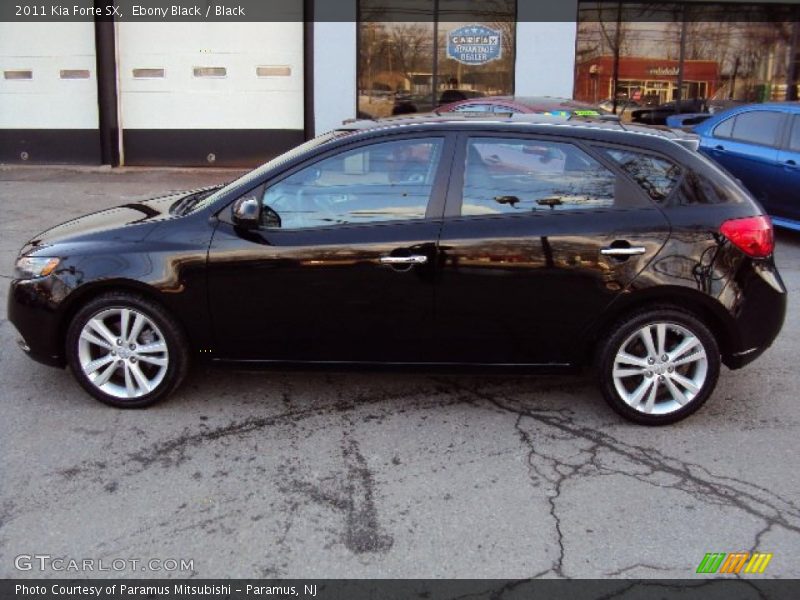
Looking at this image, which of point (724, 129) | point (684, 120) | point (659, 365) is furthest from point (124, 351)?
point (684, 120)

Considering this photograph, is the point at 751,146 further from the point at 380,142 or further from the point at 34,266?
the point at 34,266

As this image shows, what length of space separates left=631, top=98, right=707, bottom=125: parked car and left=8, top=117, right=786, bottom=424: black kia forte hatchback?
37.0 feet

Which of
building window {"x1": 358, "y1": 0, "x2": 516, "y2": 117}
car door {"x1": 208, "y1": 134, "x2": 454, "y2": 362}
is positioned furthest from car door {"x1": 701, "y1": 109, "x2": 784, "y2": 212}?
car door {"x1": 208, "y1": 134, "x2": 454, "y2": 362}

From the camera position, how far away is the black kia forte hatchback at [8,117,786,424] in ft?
14.5

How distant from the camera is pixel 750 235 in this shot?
4.48 metres

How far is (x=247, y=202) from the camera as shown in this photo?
445 cm

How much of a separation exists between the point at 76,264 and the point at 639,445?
3.16 meters

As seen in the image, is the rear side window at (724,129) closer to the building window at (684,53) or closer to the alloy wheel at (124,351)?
the building window at (684,53)

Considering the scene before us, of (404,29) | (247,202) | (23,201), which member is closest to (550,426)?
(247,202)

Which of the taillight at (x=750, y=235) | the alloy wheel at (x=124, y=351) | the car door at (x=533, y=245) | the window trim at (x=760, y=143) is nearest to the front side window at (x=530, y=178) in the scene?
the car door at (x=533, y=245)

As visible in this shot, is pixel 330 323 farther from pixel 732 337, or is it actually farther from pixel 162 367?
pixel 732 337

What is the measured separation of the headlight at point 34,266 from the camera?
4.62m

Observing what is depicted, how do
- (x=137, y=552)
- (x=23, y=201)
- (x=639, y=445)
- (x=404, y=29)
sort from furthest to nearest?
(x=404, y=29) < (x=23, y=201) < (x=639, y=445) < (x=137, y=552)

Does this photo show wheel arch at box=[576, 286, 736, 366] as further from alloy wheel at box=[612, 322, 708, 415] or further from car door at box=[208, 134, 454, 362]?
car door at box=[208, 134, 454, 362]
